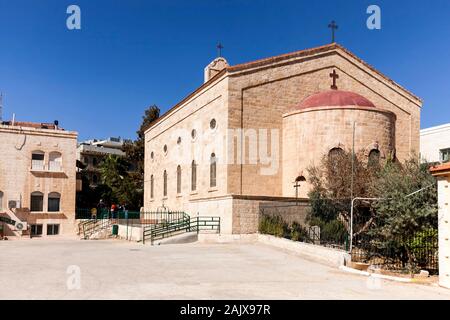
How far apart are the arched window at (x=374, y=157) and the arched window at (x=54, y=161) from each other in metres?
26.1

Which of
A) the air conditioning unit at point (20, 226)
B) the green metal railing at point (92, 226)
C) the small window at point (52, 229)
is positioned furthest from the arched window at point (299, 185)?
the air conditioning unit at point (20, 226)

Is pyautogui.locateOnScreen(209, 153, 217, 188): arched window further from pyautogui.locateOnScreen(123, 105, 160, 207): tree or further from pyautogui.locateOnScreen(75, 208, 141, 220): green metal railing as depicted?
pyautogui.locateOnScreen(123, 105, 160, 207): tree

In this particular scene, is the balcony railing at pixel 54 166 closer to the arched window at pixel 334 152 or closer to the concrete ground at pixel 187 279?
the concrete ground at pixel 187 279

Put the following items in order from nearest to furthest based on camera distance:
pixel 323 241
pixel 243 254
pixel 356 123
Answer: pixel 243 254, pixel 323 241, pixel 356 123

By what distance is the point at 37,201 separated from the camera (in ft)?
132

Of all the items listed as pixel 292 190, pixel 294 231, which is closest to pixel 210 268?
pixel 294 231

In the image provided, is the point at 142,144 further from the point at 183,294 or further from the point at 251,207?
the point at 183,294

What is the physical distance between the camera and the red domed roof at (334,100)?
89.2 feet

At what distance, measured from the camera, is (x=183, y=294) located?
10.2 m

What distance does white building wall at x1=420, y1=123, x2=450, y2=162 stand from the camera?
39156mm

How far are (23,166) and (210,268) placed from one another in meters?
29.8

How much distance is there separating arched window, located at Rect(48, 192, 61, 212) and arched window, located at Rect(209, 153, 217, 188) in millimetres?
16698

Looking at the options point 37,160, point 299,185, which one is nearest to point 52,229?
point 37,160

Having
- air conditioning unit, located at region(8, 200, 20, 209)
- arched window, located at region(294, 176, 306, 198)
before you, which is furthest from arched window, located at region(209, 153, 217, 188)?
air conditioning unit, located at region(8, 200, 20, 209)
